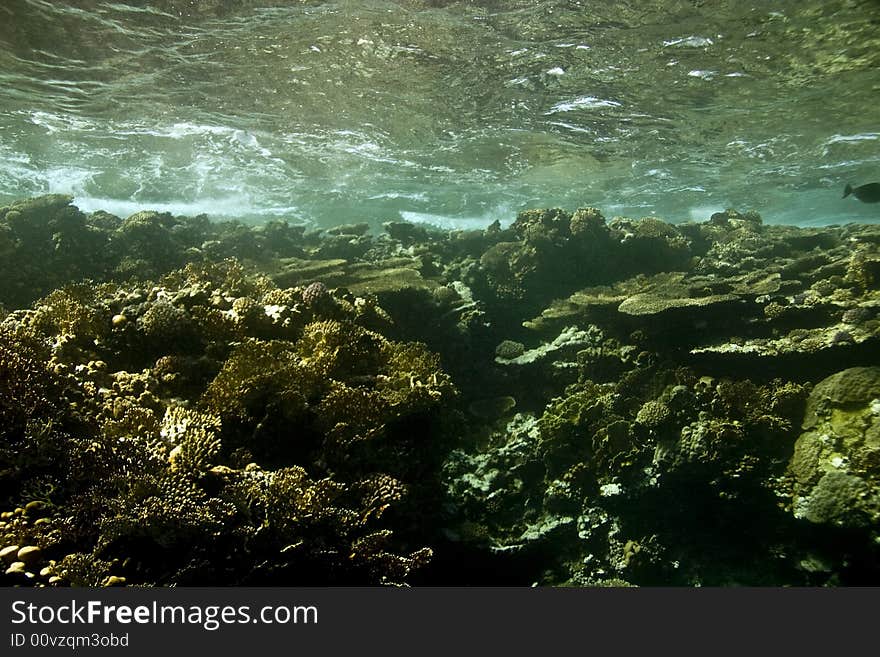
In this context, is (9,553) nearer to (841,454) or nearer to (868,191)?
(841,454)

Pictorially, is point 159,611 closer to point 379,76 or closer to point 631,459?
point 631,459

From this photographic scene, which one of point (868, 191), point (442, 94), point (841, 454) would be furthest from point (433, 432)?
point (442, 94)

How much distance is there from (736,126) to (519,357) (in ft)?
48.8

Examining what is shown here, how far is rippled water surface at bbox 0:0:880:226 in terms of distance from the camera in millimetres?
10367

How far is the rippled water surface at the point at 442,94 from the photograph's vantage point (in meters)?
10.4

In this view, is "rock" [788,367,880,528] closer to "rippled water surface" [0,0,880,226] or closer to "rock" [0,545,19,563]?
"rock" [0,545,19,563]

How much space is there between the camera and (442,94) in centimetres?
1467

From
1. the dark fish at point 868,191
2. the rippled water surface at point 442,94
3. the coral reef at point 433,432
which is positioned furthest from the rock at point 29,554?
the dark fish at point 868,191

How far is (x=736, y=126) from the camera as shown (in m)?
17.0

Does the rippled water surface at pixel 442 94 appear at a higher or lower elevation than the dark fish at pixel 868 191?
higher

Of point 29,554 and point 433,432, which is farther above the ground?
point 29,554

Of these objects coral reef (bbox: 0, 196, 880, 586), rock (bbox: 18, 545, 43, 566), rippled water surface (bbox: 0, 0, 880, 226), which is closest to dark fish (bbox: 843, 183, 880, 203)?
coral reef (bbox: 0, 196, 880, 586)

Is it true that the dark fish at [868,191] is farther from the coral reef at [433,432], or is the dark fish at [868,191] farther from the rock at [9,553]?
the rock at [9,553]

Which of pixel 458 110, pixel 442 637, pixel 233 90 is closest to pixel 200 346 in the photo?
pixel 442 637
